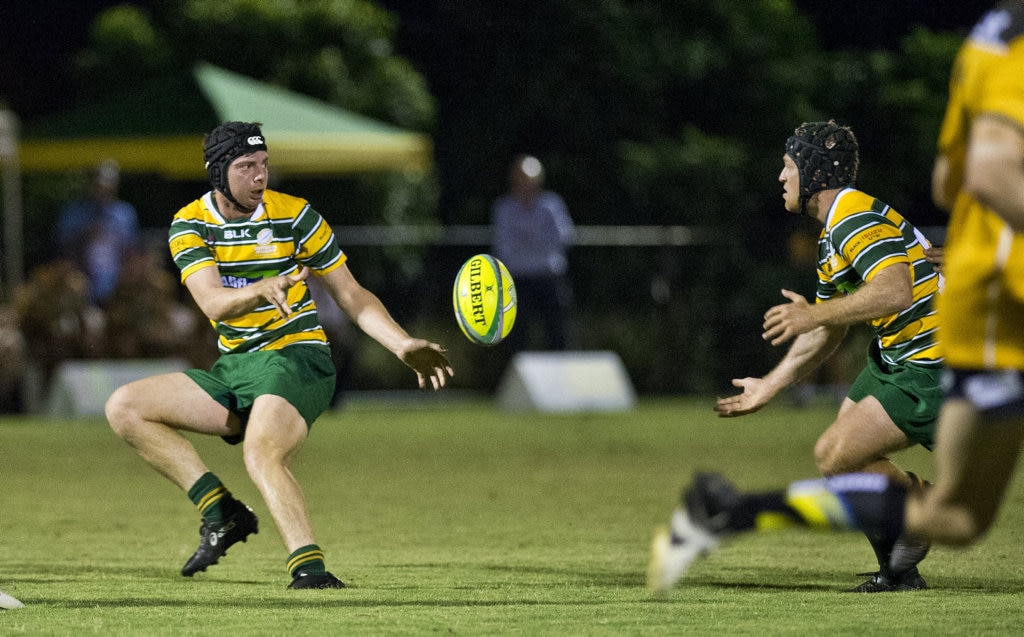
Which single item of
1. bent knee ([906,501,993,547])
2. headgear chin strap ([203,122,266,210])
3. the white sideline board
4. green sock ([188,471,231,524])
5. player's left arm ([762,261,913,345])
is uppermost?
headgear chin strap ([203,122,266,210])

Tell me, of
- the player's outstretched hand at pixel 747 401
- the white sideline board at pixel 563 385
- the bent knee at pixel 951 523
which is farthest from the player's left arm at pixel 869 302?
the white sideline board at pixel 563 385

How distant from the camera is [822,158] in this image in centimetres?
746

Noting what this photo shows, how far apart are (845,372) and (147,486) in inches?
458

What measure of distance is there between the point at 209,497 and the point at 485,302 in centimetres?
168

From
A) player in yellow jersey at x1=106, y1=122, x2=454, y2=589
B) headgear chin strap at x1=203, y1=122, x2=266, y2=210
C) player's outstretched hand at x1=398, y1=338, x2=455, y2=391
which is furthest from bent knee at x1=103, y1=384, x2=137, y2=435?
player's outstretched hand at x1=398, y1=338, x2=455, y2=391

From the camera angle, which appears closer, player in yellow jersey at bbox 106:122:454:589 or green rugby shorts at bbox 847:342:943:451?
green rugby shorts at bbox 847:342:943:451

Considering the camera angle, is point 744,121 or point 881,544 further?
point 744,121

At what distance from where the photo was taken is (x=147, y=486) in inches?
491

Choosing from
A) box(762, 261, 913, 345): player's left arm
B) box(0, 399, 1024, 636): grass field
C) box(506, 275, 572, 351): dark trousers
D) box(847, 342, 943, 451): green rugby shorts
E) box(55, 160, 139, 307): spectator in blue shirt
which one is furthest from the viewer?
box(506, 275, 572, 351): dark trousers

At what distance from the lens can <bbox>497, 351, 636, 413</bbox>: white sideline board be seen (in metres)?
19.7

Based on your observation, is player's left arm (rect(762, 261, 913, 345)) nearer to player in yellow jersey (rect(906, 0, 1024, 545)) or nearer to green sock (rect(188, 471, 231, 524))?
player in yellow jersey (rect(906, 0, 1024, 545))

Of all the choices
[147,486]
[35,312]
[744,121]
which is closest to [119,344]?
[35,312]

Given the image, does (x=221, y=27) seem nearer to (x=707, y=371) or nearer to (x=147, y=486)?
(x=707, y=371)

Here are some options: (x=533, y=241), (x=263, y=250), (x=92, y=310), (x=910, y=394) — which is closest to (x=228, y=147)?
(x=263, y=250)
